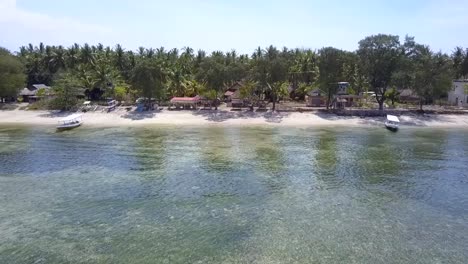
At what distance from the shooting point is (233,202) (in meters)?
30.4

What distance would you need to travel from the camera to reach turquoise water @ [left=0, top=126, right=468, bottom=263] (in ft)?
73.6

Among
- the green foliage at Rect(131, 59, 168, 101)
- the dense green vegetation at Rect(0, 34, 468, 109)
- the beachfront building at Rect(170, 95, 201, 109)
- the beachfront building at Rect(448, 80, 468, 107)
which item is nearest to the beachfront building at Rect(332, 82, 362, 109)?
the dense green vegetation at Rect(0, 34, 468, 109)

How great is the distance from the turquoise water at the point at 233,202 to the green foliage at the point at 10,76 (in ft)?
134

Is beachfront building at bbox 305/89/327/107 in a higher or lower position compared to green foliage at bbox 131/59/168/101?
lower

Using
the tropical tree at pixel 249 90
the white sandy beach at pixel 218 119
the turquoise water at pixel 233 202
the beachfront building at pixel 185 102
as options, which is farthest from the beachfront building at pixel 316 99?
the turquoise water at pixel 233 202

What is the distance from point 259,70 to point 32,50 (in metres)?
87.9

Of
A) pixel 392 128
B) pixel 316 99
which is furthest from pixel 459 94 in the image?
pixel 392 128

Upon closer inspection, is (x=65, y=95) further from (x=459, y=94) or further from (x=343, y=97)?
(x=459, y=94)

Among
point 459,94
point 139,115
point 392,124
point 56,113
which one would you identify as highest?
point 459,94

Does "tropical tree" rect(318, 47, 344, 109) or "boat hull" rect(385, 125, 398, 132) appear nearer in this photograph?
"boat hull" rect(385, 125, 398, 132)

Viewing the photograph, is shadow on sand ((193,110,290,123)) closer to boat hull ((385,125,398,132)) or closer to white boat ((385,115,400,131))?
white boat ((385,115,400,131))

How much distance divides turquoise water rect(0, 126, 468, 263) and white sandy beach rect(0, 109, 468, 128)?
1834 cm

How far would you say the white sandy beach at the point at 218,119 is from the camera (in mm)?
73438

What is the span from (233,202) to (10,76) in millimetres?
80179
